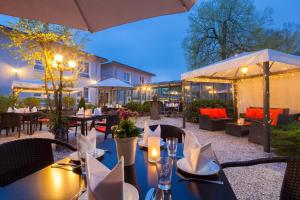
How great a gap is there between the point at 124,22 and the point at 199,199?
189cm

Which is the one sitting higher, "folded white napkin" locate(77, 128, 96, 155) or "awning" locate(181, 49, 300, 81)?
"awning" locate(181, 49, 300, 81)

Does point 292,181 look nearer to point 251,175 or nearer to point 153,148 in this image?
point 153,148

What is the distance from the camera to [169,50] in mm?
75438

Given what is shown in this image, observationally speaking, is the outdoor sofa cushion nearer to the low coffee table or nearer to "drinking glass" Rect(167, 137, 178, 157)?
the low coffee table

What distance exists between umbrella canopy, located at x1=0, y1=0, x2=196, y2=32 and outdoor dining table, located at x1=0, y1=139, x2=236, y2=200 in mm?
1486

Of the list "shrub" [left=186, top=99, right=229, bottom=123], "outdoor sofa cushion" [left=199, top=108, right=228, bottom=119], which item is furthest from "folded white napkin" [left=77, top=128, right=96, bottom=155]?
"shrub" [left=186, top=99, right=229, bottom=123]

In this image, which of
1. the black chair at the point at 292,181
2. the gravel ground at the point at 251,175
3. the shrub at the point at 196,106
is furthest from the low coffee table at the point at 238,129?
the black chair at the point at 292,181

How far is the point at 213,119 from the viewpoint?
7.44m

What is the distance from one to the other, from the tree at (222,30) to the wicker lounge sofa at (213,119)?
17.3 feet

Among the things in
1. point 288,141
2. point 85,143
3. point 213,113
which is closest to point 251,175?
point 288,141

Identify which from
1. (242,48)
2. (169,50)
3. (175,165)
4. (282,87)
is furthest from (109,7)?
(169,50)

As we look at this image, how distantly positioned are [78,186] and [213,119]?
703 cm

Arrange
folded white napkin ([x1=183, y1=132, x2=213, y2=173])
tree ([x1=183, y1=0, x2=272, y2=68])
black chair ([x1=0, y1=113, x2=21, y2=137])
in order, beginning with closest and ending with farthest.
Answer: folded white napkin ([x1=183, y1=132, x2=213, y2=173]) → black chair ([x1=0, y1=113, x2=21, y2=137]) → tree ([x1=183, y1=0, x2=272, y2=68])

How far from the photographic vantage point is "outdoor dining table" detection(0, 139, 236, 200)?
0.94m
